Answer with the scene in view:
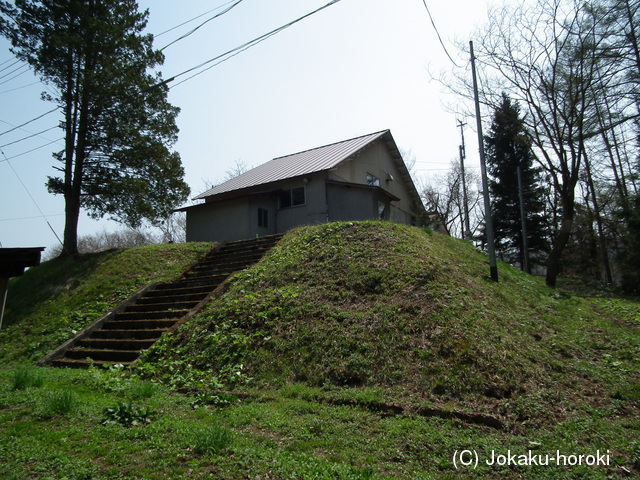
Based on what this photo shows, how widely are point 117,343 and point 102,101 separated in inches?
462

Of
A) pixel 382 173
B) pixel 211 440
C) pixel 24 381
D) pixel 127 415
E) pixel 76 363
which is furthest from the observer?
pixel 382 173

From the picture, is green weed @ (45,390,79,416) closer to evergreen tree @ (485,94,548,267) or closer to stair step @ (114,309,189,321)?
stair step @ (114,309,189,321)

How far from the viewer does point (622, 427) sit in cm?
414

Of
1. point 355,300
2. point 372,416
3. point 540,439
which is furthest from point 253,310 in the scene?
point 540,439

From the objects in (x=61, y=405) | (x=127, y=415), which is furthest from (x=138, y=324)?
(x=127, y=415)

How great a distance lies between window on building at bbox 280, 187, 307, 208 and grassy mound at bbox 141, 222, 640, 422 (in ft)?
27.1

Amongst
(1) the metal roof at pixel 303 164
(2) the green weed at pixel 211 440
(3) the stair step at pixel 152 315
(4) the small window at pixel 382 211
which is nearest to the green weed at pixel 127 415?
(2) the green weed at pixel 211 440

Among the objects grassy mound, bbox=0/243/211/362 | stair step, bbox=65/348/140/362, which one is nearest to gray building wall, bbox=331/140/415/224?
grassy mound, bbox=0/243/211/362

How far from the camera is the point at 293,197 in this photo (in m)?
18.8

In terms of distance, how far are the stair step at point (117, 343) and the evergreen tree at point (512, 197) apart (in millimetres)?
26066

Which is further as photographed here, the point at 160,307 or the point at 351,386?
the point at 160,307

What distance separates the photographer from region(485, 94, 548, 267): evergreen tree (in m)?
27.0

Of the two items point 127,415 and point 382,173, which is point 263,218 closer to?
point 382,173

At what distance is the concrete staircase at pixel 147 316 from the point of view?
8.52m
